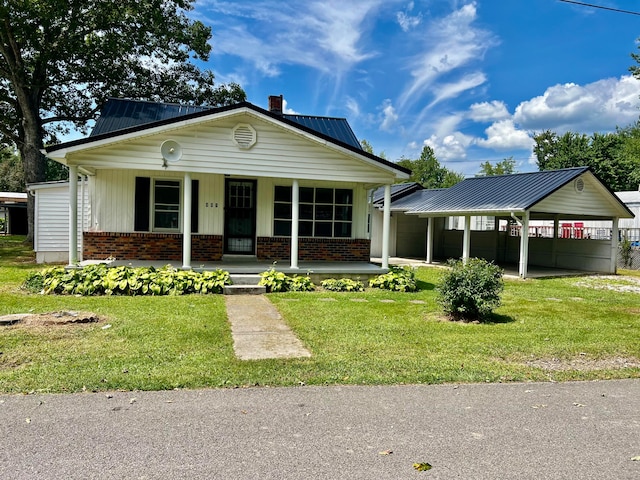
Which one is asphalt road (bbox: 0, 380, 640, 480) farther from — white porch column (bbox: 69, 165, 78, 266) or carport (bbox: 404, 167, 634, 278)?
carport (bbox: 404, 167, 634, 278)

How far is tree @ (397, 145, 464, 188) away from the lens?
217 ft

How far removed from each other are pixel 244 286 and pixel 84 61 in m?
18.1

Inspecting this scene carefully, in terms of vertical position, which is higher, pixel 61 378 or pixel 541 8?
pixel 541 8

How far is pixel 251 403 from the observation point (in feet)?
12.9

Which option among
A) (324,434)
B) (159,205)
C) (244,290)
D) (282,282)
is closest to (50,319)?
(244,290)

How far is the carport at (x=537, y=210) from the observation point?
15.2m

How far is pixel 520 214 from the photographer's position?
1491 cm

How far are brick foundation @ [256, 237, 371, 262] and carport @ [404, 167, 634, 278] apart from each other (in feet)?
15.1

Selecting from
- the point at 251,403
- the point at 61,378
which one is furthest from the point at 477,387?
the point at 61,378

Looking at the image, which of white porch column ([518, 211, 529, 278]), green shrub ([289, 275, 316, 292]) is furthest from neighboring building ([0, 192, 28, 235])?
white porch column ([518, 211, 529, 278])

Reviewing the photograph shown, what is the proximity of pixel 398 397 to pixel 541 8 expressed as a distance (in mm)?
11490

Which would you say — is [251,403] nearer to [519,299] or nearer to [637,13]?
[519,299]

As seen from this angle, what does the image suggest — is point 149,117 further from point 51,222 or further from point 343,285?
point 343,285

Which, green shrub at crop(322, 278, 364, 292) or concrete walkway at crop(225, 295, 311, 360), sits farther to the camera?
green shrub at crop(322, 278, 364, 292)
